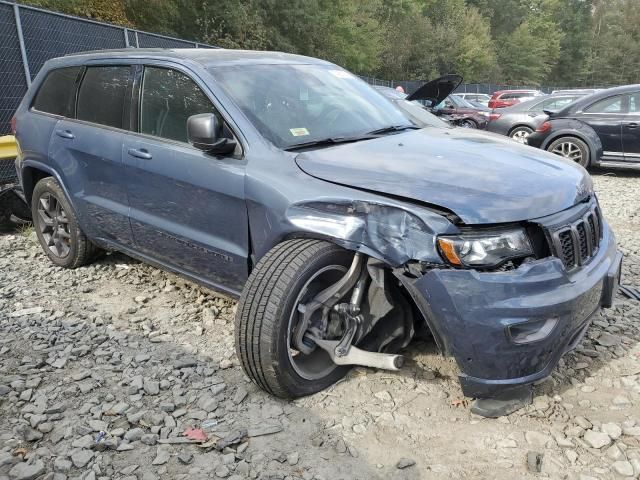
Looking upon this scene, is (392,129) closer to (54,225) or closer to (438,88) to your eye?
(54,225)

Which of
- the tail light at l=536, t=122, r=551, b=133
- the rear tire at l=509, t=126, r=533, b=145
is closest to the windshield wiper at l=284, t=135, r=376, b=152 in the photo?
the tail light at l=536, t=122, r=551, b=133

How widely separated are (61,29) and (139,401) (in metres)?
7.47

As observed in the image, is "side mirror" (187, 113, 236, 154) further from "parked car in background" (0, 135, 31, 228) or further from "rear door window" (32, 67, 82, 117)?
"parked car in background" (0, 135, 31, 228)

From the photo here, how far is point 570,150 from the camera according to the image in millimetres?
9156

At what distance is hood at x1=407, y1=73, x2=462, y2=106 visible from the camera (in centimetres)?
666

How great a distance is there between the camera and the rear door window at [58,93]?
4.44 metres

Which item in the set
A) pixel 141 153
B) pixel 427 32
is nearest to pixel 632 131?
pixel 141 153

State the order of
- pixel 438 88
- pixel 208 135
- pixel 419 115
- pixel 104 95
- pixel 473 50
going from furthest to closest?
1. pixel 473 50
2. pixel 438 88
3. pixel 419 115
4. pixel 104 95
5. pixel 208 135

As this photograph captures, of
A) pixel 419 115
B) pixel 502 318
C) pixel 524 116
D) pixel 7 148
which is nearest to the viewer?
pixel 502 318

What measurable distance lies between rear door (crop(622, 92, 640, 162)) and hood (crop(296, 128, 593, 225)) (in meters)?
6.44

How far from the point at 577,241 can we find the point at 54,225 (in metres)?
4.08

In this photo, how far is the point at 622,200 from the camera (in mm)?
7234

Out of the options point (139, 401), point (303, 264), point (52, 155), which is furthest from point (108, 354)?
point (52, 155)

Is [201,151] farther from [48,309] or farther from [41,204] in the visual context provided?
[41,204]
